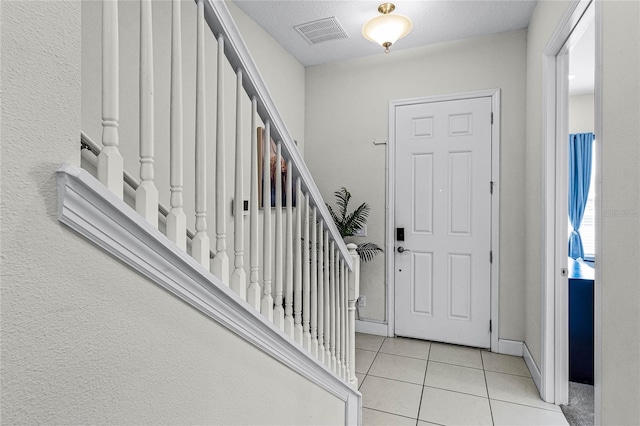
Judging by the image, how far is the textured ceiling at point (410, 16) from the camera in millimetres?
2574

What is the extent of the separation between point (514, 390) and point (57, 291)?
9.33 feet

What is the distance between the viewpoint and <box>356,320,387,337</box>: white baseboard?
3433 mm

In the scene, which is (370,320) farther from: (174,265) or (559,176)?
(174,265)

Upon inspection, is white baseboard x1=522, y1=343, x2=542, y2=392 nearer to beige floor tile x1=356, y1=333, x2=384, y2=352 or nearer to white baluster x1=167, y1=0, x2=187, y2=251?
beige floor tile x1=356, y1=333, x2=384, y2=352

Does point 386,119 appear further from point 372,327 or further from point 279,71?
point 372,327

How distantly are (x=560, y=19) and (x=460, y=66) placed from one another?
120 cm

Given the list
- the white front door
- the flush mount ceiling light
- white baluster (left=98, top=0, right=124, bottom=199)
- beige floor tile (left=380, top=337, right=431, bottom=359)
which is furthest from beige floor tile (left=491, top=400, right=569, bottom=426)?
the flush mount ceiling light

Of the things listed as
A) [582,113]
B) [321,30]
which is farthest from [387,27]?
[582,113]

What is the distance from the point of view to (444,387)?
2.47 metres

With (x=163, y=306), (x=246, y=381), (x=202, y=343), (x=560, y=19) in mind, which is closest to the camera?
(x=163, y=306)

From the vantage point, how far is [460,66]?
314cm

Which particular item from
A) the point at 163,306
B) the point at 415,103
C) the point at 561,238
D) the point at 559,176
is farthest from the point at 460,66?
the point at 163,306

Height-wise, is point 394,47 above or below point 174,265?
above

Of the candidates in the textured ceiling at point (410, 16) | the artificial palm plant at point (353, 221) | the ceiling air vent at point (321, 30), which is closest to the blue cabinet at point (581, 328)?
the artificial palm plant at point (353, 221)
